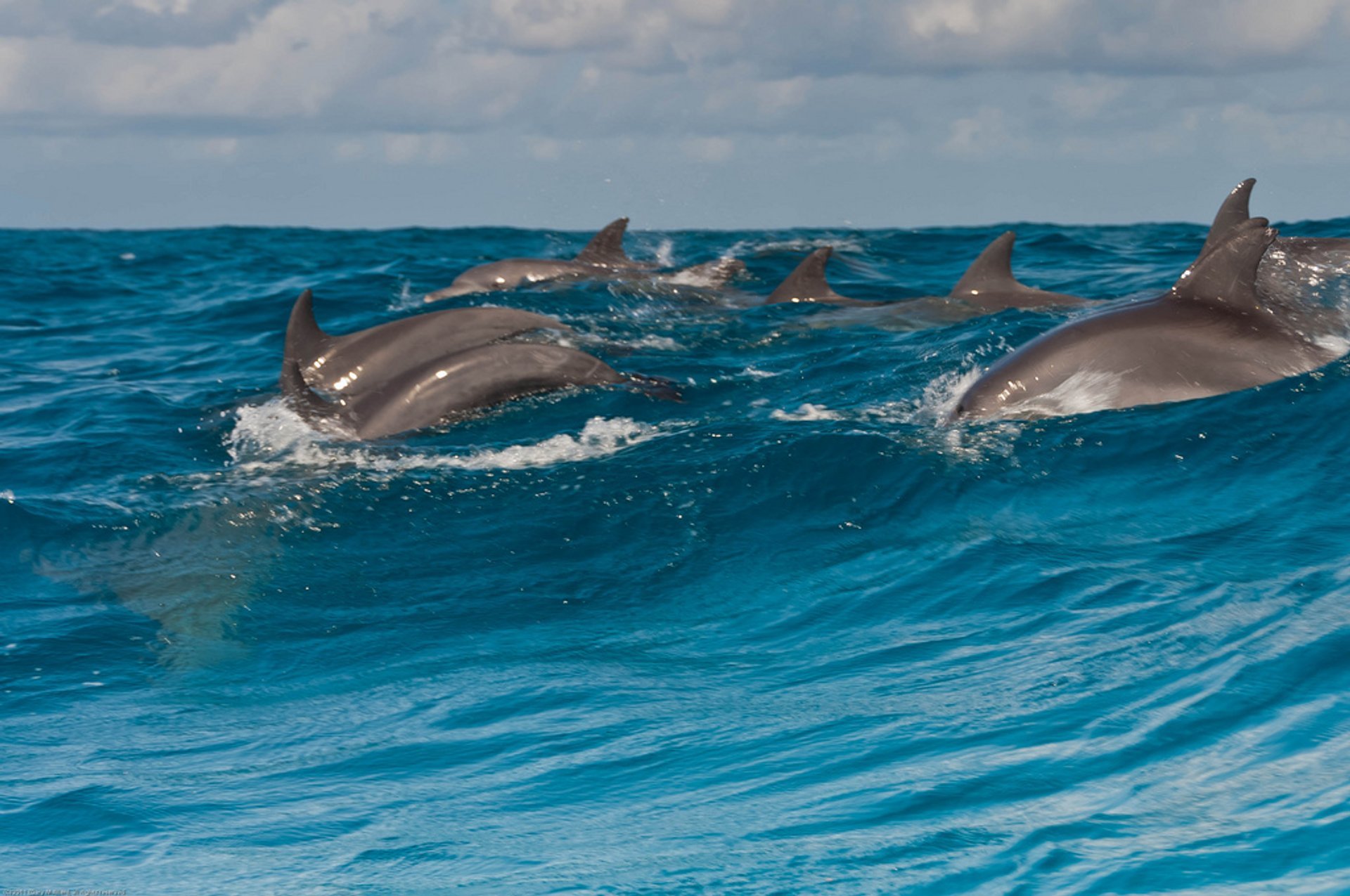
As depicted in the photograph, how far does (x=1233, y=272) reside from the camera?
31.8 ft

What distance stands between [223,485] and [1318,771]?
8.16 metres

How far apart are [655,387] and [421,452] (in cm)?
246

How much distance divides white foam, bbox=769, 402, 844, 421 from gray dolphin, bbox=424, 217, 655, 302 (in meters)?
9.03

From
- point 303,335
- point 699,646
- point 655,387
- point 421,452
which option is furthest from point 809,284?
point 699,646

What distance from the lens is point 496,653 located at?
7.40 meters

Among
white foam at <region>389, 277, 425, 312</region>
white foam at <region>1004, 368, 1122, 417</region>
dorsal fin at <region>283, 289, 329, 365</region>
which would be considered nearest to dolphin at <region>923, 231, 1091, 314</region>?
white foam at <region>1004, 368, 1122, 417</region>

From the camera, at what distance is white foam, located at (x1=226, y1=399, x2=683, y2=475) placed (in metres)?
10.5

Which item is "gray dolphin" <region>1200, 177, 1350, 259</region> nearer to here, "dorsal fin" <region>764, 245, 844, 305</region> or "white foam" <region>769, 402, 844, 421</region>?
"white foam" <region>769, 402, 844, 421</region>

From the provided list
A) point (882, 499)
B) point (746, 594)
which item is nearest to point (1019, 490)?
point (882, 499)

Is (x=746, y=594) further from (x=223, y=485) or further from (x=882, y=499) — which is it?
(x=223, y=485)

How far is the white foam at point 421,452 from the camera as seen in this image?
34.5 ft

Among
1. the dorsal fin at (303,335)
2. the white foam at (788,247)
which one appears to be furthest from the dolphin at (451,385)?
the white foam at (788,247)

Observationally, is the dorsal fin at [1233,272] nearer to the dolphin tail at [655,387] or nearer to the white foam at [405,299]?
the dolphin tail at [655,387]

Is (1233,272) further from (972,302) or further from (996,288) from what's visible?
(996,288)
